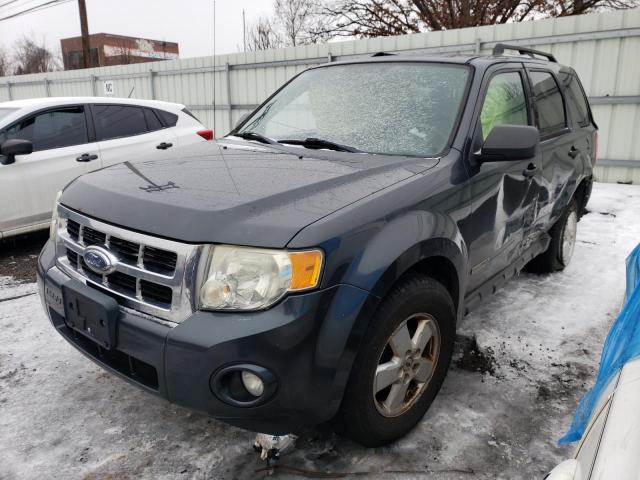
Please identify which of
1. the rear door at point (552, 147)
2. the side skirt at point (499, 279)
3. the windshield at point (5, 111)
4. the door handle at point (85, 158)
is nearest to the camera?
the side skirt at point (499, 279)

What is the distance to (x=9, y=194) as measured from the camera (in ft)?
16.1

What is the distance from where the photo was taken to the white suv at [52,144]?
4.93 meters

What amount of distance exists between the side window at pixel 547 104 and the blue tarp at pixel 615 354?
1.82 meters

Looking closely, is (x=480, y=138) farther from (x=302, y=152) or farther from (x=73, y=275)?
(x=73, y=275)

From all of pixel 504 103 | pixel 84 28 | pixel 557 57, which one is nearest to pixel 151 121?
pixel 504 103

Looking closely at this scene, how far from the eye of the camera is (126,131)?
5875 mm

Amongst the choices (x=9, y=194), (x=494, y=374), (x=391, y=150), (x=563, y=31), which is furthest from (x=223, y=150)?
(x=563, y=31)

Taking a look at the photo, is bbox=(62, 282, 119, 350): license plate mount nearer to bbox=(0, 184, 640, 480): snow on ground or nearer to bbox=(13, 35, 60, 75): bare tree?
bbox=(0, 184, 640, 480): snow on ground

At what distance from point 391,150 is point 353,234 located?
0.92m

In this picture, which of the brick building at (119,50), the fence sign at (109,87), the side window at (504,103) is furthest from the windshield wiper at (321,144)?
the brick building at (119,50)

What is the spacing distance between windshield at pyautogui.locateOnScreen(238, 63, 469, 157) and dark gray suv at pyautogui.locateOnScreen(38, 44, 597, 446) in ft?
0.04

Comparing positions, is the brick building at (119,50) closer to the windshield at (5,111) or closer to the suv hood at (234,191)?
the windshield at (5,111)

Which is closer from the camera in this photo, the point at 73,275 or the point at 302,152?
the point at 73,275

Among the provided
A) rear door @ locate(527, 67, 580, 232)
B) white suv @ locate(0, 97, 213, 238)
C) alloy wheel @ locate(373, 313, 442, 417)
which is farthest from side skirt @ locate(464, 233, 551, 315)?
white suv @ locate(0, 97, 213, 238)
